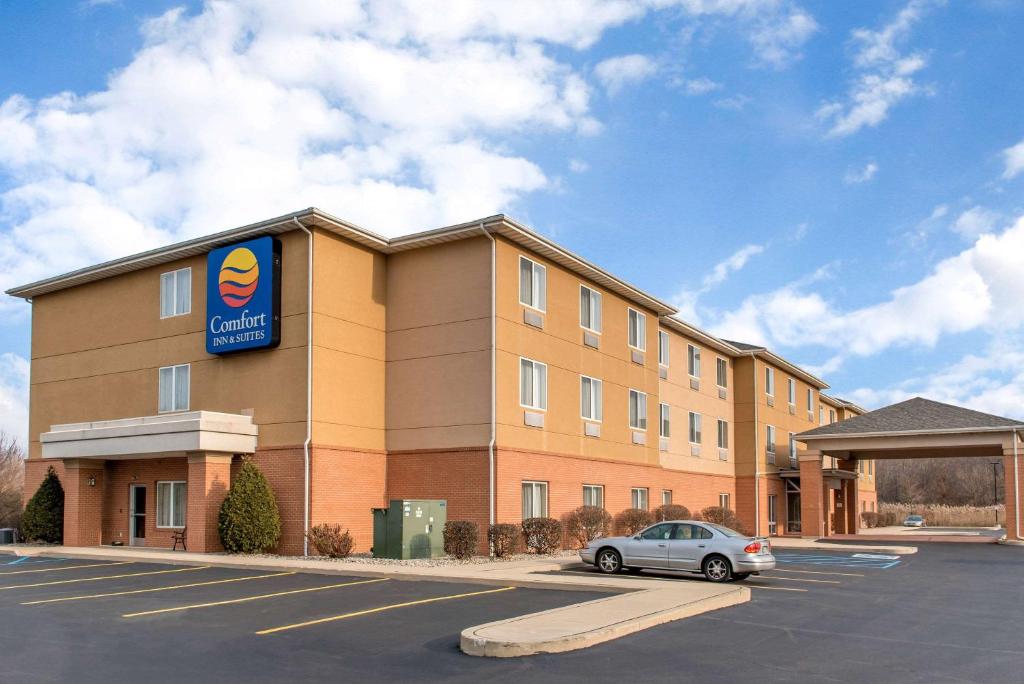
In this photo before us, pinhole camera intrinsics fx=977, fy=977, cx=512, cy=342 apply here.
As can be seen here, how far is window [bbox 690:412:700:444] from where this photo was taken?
4148 cm

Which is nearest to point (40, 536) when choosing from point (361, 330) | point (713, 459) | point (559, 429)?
point (361, 330)

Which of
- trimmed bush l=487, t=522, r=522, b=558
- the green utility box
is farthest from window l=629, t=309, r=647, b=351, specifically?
the green utility box

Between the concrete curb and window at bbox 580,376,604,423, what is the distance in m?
14.3

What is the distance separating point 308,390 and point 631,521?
1171 centimetres

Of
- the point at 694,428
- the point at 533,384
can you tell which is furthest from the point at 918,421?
the point at 533,384

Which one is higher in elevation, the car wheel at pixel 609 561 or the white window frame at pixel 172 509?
the white window frame at pixel 172 509

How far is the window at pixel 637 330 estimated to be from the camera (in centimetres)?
3447

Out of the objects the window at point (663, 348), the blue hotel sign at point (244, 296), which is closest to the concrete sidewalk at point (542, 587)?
the blue hotel sign at point (244, 296)

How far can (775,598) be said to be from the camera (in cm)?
1750

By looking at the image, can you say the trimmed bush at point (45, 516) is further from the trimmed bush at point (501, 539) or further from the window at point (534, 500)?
the window at point (534, 500)

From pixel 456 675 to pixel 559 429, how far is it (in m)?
18.9

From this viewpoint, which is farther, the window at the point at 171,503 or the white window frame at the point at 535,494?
the window at the point at 171,503

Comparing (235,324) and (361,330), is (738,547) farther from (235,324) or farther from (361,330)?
(235,324)

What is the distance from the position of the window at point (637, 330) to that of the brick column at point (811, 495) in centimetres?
1200
